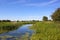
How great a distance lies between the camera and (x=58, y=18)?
45.7m

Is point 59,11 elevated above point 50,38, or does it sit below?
above

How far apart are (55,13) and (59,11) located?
1.61m

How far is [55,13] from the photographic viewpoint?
4747 centimetres

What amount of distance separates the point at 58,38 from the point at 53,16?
3653 cm

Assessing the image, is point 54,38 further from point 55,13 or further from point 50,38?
point 55,13

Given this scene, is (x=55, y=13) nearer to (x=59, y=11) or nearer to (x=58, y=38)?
(x=59, y=11)

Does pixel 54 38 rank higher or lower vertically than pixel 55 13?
lower

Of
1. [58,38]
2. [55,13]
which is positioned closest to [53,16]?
[55,13]

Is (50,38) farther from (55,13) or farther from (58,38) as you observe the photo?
(55,13)

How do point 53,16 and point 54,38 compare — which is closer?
point 54,38

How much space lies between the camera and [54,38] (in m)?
12.2

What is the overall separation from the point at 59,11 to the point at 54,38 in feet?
120

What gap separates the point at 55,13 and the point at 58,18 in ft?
8.63

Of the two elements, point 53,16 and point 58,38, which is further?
point 53,16
